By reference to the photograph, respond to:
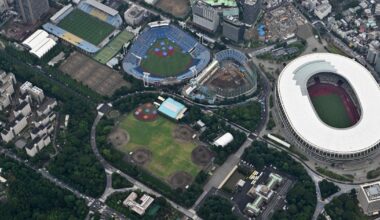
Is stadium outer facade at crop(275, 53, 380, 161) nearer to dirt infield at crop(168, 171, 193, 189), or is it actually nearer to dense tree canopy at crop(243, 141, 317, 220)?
dense tree canopy at crop(243, 141, 317, 220)

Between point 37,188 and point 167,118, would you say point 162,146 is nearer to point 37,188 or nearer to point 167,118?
point 167,118

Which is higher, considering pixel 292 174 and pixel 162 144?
pixel 162 144

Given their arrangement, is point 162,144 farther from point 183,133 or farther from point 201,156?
point 201,156

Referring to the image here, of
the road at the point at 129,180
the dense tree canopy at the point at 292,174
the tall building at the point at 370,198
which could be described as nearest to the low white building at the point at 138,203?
the road at the point at 129,180

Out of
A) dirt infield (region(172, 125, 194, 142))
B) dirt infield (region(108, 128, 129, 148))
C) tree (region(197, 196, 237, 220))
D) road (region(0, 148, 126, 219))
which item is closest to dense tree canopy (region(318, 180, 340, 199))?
tree (region(197, 196, 237, 220))

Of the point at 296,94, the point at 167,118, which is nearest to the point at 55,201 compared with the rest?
the point at 167,118

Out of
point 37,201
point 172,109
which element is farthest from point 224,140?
point 37,201
